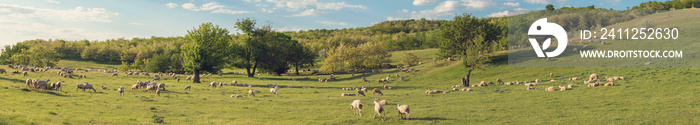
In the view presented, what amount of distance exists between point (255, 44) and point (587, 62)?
210 ft

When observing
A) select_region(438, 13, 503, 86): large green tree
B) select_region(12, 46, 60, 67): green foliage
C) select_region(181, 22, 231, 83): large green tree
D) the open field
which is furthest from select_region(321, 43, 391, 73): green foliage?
select_region(12, 46, 60, 67): green foliage

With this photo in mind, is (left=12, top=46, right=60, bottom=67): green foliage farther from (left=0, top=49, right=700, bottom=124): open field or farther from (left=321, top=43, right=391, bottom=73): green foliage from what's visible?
(left=0, top=49, right=700, bottom=124): open field

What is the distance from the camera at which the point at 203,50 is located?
218 ft

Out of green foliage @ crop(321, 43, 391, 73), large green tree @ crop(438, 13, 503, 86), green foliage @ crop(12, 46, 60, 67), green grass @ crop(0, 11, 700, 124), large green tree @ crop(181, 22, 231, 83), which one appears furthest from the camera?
green foliage @ crop(12, 46, 60, 67)

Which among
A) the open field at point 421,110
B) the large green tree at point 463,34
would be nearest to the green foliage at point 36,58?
the open field at point 421,110

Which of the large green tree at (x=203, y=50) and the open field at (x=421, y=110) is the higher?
the large green tree at (x=203, y=50)

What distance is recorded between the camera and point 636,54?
60.6 metres

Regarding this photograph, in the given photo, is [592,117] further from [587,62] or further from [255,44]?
[255,44]

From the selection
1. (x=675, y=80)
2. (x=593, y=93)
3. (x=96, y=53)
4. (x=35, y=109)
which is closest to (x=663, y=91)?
(x=593, y=93)

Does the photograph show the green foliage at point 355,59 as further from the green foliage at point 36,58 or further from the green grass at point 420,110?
the green foliage at point 36,58

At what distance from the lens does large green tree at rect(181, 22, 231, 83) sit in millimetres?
65125

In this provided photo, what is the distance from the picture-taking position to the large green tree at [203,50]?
65125mm

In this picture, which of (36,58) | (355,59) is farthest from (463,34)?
(36,58)

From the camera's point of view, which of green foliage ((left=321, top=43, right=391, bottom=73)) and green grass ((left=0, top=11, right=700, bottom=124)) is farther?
green foliage ((left=321, top=43, right=391, bottom=73))
